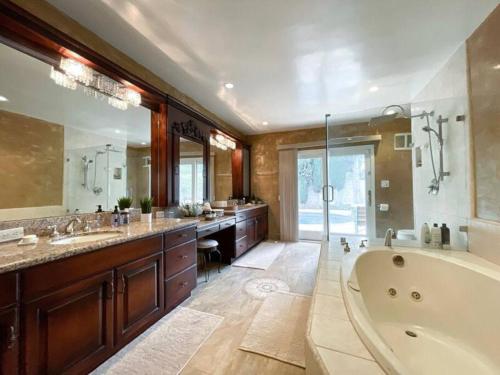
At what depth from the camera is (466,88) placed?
1.93 metres

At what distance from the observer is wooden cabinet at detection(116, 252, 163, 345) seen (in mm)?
1487

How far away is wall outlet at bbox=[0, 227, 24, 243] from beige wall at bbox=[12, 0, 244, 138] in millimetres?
1393

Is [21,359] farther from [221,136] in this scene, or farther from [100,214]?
[221,136]

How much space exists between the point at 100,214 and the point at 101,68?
4.15 feet

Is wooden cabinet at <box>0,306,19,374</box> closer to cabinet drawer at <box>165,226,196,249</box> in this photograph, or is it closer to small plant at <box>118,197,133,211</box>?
cabinet drawer at <box>165,226,196,249</box>

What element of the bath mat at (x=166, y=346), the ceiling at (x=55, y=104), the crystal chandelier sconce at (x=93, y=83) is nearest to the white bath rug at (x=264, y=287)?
the bath mat at (x=166, y=346)

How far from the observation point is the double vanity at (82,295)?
990 millimetres

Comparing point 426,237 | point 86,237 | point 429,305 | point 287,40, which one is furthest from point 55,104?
point 426,237

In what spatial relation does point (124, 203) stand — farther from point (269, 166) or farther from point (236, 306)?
point (269, 166)

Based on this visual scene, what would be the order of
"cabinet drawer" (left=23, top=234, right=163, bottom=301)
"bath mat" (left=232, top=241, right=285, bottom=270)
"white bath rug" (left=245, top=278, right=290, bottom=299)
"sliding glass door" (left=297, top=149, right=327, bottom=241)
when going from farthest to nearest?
"sliding glass door" (left=297, top=149, right=327, bottom=241), "bath mat" (left=232, top=241, right=285, bottom=270), "white bath rug" (left=245, top=278, right=290, bottom=299), "cabinet drawer" (left=23, top=234, right=163, bottom=301)

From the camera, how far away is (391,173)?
3.70 m

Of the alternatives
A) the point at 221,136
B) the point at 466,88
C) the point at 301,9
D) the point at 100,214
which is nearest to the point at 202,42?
the point at 301,9

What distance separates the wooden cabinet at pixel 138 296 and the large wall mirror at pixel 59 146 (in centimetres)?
77

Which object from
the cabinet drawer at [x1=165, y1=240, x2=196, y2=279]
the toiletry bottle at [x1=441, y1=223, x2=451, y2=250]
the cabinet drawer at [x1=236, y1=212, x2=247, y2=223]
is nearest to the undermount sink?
the cabinet drawer at [x1=165, y1=240, x2=196, y2=279]
